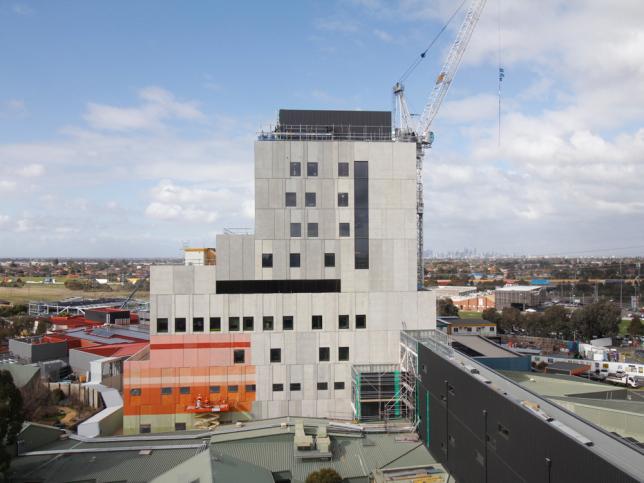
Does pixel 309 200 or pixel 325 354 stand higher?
pixel 309 200

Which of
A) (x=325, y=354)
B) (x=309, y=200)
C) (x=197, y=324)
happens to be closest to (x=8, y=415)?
(x=197, y=324)

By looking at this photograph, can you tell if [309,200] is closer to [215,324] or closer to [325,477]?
[215,324]

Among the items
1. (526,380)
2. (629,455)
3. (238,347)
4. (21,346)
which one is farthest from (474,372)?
(21,346)

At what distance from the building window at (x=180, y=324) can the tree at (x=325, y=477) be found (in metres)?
15.9

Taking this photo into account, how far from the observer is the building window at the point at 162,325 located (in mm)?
36844

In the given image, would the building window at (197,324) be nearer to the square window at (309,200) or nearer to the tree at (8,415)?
the tree at (8,415)

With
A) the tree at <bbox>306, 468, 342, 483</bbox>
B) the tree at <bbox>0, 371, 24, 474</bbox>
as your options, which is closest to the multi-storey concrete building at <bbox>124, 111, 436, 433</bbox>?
the tree at <bbox>0, 371, 24, 474</bbox>

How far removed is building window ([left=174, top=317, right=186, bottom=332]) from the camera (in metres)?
36.9

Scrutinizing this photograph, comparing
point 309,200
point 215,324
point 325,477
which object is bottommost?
point 325,477

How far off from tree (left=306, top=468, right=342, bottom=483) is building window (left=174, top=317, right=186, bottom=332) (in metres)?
15.9

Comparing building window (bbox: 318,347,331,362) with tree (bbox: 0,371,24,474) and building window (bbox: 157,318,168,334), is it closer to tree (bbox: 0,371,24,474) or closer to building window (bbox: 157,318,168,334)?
building window (bbox: 157,318,168,334)

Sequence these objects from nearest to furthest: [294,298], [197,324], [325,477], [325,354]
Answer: [325,477] < [197,324] < [294,298] < [325,354]

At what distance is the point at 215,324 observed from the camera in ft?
122

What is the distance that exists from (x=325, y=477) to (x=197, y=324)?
53.4 ft
